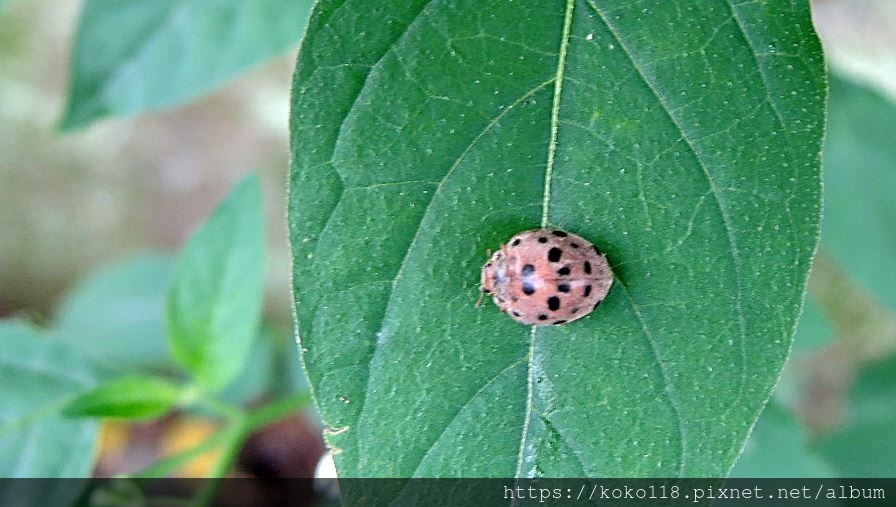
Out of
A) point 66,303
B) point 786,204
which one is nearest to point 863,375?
point 786,204

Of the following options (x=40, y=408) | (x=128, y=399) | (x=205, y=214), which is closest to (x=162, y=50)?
(x=128, y=399)

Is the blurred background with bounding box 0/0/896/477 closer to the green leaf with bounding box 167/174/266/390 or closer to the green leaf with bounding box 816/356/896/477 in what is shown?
the green leaf with bounding box 816/356/896/477

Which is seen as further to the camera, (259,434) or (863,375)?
(259,434)

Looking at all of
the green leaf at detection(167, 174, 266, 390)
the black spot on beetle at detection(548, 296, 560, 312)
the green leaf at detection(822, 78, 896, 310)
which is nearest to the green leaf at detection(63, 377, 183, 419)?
the green leaf at detection(167, 174, 266, 390)

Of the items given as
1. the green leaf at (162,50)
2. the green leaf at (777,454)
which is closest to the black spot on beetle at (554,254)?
the green leaf at (162,50)

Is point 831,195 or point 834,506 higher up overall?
point 831,195

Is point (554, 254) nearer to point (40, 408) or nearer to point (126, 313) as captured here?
point (40, 408)

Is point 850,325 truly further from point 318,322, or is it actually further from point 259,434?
point 318,322

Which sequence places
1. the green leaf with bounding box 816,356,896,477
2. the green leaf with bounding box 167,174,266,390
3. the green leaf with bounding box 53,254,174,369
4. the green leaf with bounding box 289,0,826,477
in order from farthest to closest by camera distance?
1. the green leaf with bounding box 53,254,174,369
2. the green leaf with bounding box 816,356,896,477
3. the green leaf with bounding box 167,174,266,390
4. the green leaf with bounding box 289,0,826,477
